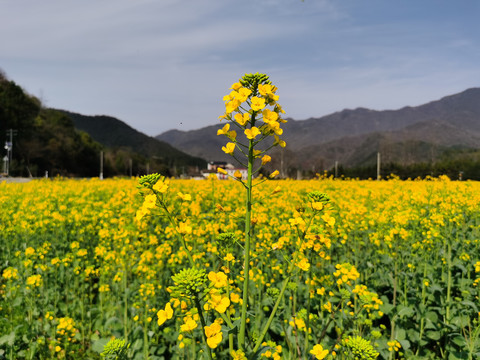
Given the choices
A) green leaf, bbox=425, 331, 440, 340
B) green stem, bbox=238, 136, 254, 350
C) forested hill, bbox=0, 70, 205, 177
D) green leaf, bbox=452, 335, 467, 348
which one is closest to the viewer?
green stem, bbox=238, 136, 254, 350

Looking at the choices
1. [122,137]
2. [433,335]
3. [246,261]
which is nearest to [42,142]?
[433,335]

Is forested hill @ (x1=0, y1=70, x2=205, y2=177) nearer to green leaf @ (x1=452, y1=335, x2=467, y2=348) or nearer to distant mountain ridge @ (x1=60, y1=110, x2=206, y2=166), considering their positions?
green leaf @ (x1=452, y1=335, x2=467, y2=348)

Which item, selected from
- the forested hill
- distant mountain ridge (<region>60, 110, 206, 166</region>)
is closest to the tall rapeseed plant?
the forested hill

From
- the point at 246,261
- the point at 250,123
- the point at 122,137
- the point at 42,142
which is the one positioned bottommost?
the point at 246,261

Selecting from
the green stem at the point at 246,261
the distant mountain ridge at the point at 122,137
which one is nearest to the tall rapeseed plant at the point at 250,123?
the green stem at the point at 246,261

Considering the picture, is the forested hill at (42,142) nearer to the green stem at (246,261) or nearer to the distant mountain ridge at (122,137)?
the green stem at (246,261)

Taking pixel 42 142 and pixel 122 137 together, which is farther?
pixel 122 137

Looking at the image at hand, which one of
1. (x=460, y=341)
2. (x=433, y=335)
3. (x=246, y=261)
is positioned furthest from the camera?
(x=433, y=335)

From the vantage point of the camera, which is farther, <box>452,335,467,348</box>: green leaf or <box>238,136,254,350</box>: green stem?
<box>452,335,467,348</box>: green leaf

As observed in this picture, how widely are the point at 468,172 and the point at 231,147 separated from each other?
121ft

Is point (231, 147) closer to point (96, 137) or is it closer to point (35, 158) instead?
point (35, 158)

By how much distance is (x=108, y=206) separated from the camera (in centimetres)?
624

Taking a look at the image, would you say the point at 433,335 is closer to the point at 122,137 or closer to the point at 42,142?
the point at 42,142

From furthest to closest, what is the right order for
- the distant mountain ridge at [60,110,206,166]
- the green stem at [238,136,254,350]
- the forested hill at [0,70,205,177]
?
the distant mountain ridge at [60,110,206,166], the forested hill at [0,70,205,177], the green stem at [238,136,254,350]
